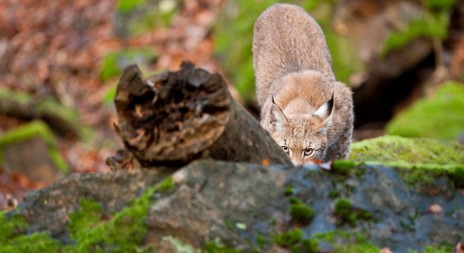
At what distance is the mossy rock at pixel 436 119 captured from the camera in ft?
39.3

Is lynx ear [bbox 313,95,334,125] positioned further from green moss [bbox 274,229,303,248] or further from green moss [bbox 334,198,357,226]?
green moss [bbox 274,229,303,248]

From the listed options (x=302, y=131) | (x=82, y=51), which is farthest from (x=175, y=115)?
(x=82, y=51)

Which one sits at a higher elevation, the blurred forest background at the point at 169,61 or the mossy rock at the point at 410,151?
the blurred forest background at the point at 169,61

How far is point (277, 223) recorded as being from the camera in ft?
14.7

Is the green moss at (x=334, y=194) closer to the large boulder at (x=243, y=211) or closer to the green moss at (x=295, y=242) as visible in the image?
the large boulder at (x=243, y=211)

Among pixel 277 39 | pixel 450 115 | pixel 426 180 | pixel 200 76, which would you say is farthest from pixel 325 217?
pixel 450 115

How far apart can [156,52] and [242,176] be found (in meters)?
12.9

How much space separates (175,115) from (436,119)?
8.33m

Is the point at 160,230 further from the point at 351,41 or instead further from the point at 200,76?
the point at 351,41

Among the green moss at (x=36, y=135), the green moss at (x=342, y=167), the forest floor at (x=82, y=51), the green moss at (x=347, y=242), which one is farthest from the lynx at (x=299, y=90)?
the forest floor at (x=82, y=51)

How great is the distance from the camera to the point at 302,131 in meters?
7.28

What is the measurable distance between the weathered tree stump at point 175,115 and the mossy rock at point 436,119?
7.50 metres

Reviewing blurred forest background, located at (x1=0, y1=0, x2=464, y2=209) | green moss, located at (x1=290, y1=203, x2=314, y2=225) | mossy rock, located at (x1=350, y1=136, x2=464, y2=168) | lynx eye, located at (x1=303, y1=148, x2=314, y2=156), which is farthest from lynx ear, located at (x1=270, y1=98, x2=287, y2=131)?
blurred forest background, located at (x1=0, y1=0, x2=464, y2=209)

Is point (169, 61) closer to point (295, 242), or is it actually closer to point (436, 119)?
point (436, 119)
